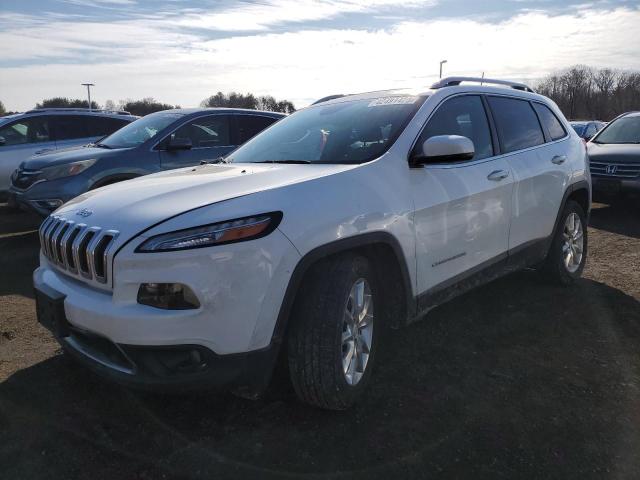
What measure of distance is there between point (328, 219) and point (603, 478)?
165cm

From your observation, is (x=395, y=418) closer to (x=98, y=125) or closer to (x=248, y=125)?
(x=248, y=125)

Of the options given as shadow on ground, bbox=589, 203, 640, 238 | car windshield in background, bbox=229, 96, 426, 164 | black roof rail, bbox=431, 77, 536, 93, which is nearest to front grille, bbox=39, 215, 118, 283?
car windshield in background, bbox=229, 96, 426, 164

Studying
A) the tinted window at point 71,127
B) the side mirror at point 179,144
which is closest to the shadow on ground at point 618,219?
the side mirror at point 179,144

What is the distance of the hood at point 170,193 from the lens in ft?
8.15

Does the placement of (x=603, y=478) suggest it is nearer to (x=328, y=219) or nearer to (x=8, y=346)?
(x=328, y=219)

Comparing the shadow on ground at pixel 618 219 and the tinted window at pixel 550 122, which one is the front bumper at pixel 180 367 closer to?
the tinted window at pixel 550 122

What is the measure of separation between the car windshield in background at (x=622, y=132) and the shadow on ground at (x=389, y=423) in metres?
6.56

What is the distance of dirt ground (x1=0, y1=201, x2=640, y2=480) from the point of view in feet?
7.95

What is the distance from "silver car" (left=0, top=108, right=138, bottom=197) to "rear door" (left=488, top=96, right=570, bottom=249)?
714 cm

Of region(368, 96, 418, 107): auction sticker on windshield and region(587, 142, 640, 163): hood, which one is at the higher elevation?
region(368, 96, 418, 107): auction sticker on windshield

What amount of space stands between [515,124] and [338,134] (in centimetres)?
167

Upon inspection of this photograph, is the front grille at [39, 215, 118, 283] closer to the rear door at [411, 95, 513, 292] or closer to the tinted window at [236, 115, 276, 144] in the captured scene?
the rear door at [411, 95, 513, 292]

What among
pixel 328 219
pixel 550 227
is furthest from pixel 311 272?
pixel 550 227

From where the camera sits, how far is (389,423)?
276 centimetres
